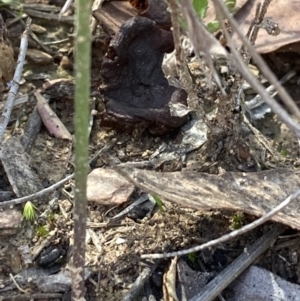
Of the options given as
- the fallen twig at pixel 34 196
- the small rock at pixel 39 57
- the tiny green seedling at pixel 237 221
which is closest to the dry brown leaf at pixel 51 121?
the small rock at pixel 39 57

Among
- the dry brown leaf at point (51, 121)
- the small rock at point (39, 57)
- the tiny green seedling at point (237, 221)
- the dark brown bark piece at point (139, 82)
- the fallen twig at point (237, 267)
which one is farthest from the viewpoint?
the small rock at point (39, 57)

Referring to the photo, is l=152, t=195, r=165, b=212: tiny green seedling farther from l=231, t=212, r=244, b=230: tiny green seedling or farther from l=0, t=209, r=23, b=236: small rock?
l=0, t=209, r=23, b=236: small rock

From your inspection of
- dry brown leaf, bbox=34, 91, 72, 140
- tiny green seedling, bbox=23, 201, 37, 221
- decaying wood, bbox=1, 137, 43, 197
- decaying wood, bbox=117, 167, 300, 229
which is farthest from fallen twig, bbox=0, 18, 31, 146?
decaying wood, bbox=117, 167, 300, 229

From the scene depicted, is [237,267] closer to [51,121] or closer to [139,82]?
[139,82]

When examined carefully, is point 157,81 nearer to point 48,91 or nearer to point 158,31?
point 158,31

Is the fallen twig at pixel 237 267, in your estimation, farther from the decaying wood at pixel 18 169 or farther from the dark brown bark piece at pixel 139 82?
the decaying wood at pixel 18 169

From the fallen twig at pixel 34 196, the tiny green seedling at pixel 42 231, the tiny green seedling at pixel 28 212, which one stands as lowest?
the tiny green seedling at pixel 42 231
